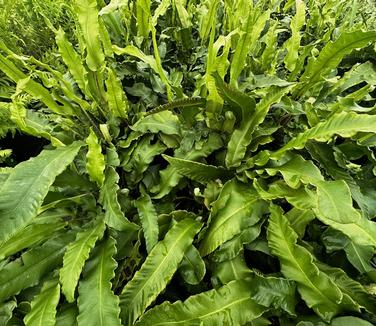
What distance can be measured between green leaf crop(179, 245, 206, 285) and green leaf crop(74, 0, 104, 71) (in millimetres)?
865

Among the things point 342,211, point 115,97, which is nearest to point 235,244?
point 342,211

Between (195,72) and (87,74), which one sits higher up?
(87,74)

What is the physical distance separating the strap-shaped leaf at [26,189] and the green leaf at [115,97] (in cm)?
33

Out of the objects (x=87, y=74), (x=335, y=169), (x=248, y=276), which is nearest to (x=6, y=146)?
(x=87, y=74)

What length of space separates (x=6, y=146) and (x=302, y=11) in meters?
1.95

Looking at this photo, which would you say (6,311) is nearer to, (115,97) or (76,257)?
(76,257)

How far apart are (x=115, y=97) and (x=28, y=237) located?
64 centimetres

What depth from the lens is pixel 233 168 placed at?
150 cm

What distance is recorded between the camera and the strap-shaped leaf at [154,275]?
118 centimetres

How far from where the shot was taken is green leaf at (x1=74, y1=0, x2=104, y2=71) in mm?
1496

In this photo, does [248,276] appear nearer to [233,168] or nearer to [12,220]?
[233,168]

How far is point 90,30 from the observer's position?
1541mm

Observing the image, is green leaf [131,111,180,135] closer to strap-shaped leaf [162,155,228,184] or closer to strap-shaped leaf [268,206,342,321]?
strap-shaped leaf [162,155,228,184]

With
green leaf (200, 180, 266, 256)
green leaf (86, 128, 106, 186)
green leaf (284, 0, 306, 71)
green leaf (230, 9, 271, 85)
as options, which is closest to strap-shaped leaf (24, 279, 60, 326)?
green leaf (86, 128, 106, 186)
